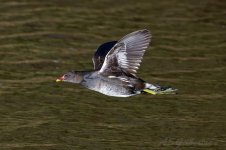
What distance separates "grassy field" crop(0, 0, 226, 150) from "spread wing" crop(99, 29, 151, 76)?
3.63 feet

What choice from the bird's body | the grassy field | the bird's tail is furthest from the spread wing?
the grassy field

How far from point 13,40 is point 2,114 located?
378cm

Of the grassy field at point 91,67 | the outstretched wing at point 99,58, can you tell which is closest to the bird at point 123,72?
the outstretched wing at point 99,58

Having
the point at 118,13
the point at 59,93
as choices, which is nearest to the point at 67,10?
the point at 118,13

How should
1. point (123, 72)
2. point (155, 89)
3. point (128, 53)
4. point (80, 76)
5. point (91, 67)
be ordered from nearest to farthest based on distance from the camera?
point (128, 53)
point (123, 72)
point (155, 89)
point (80, 76)
point (91, 67)

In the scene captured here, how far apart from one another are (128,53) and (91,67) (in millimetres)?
3990

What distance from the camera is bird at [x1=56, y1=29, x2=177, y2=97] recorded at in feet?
37.8

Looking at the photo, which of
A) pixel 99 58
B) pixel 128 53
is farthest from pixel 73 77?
pixel 128 53

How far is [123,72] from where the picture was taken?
462 inches

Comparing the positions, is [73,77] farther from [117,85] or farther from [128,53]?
[128,53]

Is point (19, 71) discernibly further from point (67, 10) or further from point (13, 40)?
point (67, 10)

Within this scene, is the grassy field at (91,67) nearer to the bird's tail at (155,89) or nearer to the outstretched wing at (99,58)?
the bird's tail at (155,89)

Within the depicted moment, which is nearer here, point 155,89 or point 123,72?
point 123,72

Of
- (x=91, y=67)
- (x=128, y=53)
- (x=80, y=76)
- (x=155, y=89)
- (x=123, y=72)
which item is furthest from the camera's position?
(x=91, y=67)
